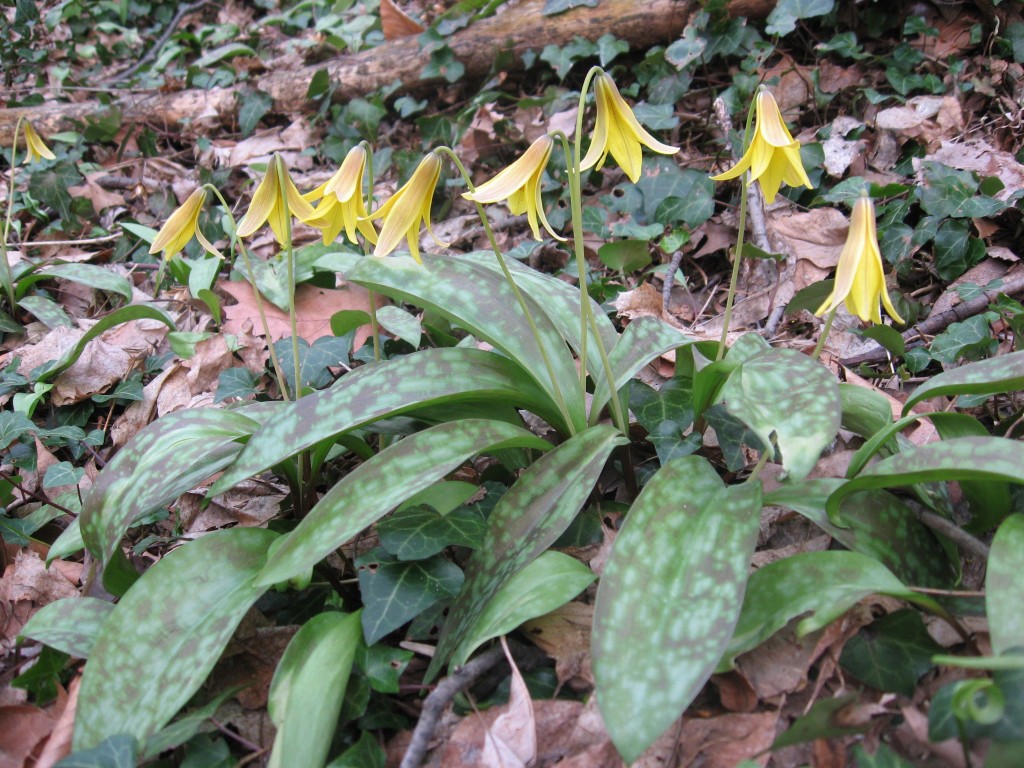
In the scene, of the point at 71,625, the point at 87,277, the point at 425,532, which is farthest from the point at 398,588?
the point at 87,277

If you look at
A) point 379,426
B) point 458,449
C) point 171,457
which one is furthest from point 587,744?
point 171,457

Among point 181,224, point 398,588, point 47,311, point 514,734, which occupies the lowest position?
point 514,734

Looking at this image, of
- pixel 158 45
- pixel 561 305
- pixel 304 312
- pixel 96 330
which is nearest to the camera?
pixel 561 305

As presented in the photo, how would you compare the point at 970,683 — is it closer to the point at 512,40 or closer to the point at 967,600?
the point at 967,600

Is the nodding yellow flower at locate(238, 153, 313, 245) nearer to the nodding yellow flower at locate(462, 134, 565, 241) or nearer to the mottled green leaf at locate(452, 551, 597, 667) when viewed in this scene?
the nodding yellow flower at locate(462, 134, 565, 241)

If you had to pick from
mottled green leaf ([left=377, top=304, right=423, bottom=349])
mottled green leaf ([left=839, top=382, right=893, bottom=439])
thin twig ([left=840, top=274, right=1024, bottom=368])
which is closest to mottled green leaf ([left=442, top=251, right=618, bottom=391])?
mottled green leaf ([left=377, top=304, right=423, bottom=349])

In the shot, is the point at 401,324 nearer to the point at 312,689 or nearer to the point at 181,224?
the point at 181,224
